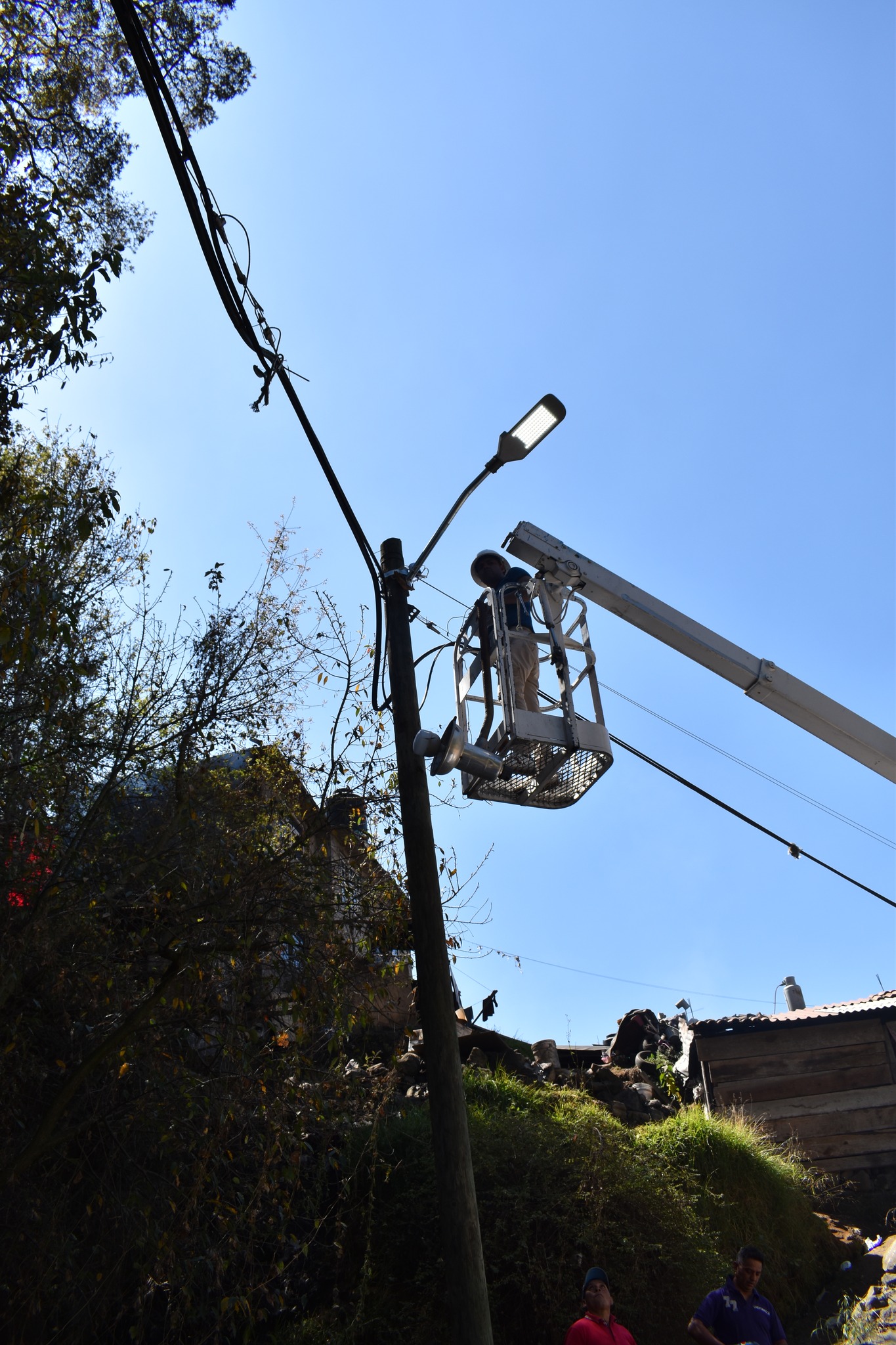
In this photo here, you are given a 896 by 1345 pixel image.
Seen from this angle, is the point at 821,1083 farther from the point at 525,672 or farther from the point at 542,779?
the point at 525,672

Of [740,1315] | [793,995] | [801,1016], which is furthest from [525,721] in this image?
[793,995]

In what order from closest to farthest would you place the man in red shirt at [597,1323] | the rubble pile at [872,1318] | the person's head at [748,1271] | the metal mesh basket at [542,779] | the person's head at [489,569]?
the man in red shirt at [597,1323], the person's head at [748,1271], the metal mesh basket at [542,779], the person's head at [489,569], the rubble pile at [872,1318]

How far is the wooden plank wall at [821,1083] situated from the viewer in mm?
11992

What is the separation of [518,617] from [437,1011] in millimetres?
2790

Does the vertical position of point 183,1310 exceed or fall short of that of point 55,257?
it falls short

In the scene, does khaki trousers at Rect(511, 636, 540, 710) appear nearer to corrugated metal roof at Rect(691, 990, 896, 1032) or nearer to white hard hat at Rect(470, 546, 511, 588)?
white hard hat at Rect(470, 546, 511, 588)

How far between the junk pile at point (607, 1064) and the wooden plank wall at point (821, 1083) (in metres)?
0.90

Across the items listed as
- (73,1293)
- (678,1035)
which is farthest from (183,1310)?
(678,1035)

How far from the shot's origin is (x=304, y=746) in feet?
28.5

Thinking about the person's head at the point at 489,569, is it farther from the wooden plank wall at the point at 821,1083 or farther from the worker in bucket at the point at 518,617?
the wooden plank wall at the point at 821,1083

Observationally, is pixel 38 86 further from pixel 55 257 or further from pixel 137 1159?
pixel 137 1159

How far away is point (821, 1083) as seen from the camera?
1241 centimetres

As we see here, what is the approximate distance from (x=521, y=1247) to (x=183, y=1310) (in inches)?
112

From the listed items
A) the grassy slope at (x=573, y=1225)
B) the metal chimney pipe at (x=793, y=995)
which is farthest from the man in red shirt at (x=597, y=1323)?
the metal chimney pipe at (x=793, y=995)
